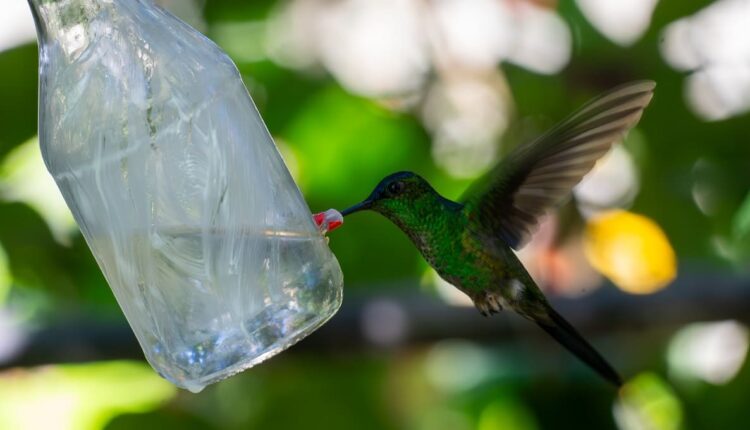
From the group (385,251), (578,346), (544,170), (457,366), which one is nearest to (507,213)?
(544,170)

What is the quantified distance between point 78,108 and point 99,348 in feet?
4.47

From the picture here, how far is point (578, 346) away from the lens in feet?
6.13

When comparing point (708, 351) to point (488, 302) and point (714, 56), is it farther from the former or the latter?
point (488, 302)

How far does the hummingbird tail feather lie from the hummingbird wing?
140mm

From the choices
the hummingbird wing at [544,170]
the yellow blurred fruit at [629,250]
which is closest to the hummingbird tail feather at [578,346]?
the hummingbird wing at [544,170]

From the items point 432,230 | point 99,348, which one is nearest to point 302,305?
point 432,230

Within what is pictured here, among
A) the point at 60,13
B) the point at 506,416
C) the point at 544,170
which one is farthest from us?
the point at 506,416

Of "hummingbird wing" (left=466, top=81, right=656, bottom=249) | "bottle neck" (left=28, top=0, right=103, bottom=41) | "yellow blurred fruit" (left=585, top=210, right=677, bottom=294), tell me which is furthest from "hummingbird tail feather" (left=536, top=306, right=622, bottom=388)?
"yellow blurred fruit" (left=585, top=210, right=677, bottom=294)

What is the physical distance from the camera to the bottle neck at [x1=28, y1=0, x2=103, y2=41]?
155 cm

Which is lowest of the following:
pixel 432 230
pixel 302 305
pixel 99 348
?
pixel 99 348

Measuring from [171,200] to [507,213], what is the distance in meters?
0.61

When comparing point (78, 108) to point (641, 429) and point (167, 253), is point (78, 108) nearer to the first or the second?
point (167, 253)

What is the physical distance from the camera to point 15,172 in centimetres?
305

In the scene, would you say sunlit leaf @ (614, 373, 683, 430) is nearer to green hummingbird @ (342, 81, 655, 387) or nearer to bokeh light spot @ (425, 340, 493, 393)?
bokeh light spot @ (425, 340, 493, 393)
